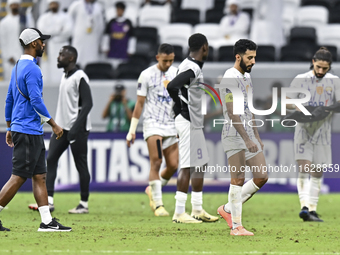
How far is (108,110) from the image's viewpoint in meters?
13.4

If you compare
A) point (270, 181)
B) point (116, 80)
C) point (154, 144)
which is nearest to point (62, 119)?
point (154, 144)

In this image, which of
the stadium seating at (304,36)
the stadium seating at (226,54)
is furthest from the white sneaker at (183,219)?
the stadium seating at (304,36)

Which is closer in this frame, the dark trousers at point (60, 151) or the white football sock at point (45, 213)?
the white football sock at point (45, 213)

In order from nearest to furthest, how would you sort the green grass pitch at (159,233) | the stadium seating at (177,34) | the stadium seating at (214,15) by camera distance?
the green grass pitch at (159,233) → the stadium seating at (177,34) → the stadium seating at (214,15)

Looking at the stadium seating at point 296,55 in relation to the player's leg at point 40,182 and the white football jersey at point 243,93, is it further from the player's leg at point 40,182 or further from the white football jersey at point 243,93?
the player's leg at point 40,182

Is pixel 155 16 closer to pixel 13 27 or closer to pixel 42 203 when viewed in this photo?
pixel 13 27

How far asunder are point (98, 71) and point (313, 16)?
6.81 meters

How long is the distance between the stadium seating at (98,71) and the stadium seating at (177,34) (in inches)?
100

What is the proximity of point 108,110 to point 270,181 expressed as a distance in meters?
3.83

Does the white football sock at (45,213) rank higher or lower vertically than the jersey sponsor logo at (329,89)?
lower

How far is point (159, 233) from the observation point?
7.14 metres

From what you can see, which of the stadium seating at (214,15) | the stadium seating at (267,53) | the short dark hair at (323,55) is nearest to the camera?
the short dark hair at (323,55)

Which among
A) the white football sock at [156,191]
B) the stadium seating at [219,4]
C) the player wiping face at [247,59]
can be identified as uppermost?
the stadium seating at [219,4]

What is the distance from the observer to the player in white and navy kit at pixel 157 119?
9180 millimetres
